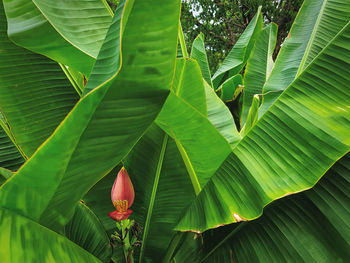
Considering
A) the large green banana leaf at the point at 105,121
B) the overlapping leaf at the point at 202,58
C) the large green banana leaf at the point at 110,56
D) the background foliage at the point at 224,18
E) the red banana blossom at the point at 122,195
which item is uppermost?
the background foliage at the point at 224,18

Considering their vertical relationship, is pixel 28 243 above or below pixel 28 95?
below

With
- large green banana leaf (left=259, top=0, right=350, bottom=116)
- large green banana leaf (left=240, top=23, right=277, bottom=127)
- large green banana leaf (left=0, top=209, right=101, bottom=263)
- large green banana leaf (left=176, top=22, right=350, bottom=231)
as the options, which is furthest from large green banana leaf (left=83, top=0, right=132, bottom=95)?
large green banana leaf (left=240, top=23, right=277, bottom=127)

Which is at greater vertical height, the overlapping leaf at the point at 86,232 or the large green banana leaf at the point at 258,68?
the large green banana leaf at the point at 258,68

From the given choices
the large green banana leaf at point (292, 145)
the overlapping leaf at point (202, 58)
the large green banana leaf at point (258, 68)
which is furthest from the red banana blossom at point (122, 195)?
the overlapping leaf at point (202, 58)

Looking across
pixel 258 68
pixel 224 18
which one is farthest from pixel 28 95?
pixel 224 18

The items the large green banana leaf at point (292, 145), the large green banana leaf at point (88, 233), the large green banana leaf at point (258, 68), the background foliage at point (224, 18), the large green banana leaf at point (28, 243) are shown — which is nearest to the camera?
the large green banana leaf at point (28, 243)

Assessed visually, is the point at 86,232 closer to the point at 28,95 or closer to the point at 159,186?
the point at 159,186

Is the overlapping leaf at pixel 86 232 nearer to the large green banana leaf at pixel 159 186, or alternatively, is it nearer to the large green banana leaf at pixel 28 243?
the large green banana leaf at pixel 159 186

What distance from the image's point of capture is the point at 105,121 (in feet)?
1.13

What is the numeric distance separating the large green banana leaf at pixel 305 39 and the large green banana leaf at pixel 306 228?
0.44 meters

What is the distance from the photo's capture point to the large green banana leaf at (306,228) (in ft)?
1.52

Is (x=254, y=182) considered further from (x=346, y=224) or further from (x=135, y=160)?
(x=135, y=160)

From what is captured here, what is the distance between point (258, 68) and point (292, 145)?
1163 mm

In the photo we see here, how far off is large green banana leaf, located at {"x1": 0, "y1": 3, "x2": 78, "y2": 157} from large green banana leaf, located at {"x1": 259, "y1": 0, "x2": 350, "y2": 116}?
2.30 ft
